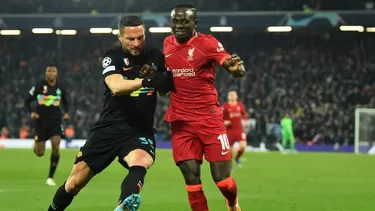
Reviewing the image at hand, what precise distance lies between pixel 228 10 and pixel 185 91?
1346 inches

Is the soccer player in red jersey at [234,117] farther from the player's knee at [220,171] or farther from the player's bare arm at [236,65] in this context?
the player's bare arm at [236,65]

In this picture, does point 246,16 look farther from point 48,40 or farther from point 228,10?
point 48,40

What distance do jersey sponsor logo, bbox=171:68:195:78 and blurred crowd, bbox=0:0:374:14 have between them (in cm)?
3354

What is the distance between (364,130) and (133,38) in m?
31.8

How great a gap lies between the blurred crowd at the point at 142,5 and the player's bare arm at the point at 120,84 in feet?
113

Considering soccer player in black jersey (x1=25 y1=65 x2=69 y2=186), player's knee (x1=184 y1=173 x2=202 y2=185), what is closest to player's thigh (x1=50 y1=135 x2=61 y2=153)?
soccer player in black jersey (x1=25 y1=65 x2=69 y2=186)

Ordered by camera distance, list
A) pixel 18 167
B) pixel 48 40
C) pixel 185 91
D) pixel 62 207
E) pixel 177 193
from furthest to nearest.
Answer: pixel 48 40
pixel 18 167
pixel 177 193
pixel 185 91
pixel 62 207

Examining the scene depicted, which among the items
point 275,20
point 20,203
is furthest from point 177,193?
point 275,20

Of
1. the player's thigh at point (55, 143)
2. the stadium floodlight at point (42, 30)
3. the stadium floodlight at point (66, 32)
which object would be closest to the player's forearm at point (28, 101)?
the player's thigh at point (55, 143)

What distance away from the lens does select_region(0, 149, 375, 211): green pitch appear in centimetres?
1137

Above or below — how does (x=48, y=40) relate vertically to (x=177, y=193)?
above

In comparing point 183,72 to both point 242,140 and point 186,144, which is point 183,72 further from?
point 242,140

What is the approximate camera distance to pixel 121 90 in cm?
703

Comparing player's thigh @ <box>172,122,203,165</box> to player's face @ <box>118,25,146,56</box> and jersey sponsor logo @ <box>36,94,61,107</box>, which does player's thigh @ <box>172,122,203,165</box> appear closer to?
player's face @ <box>118,25,146,56</box>
